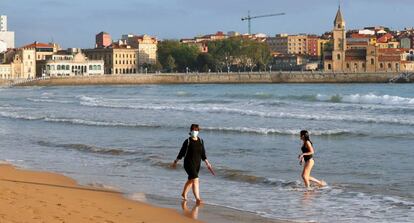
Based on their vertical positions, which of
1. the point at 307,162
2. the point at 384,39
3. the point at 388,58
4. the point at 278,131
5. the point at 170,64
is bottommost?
the point at 278,131

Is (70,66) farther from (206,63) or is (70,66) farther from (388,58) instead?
(388,58)

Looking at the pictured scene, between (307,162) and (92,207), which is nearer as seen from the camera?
(92,207)

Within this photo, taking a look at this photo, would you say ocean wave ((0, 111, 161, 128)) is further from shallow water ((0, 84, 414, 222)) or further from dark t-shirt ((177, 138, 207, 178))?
dark t-shirt ((177, 138, 207, 178))

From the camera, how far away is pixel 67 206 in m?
10.1

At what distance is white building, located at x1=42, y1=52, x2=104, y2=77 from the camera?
151 meters

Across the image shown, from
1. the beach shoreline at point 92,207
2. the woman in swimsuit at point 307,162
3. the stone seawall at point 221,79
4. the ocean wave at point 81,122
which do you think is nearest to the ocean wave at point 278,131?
the ocean wave at point 81,122

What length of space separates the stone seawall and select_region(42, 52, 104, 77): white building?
40.0 feet

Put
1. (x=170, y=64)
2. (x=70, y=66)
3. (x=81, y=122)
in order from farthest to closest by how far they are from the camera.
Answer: (x=170, y=64)
(x=70, y=66)
(x=81, y=122)

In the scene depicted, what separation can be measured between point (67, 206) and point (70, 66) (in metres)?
146

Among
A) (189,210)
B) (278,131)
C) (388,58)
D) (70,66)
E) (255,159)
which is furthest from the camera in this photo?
(70,66)

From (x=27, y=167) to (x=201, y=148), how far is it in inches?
250

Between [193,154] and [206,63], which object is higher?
[206,63]

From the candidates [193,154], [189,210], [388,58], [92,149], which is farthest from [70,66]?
[189,210]

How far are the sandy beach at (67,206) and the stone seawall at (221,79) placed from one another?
394 ft
